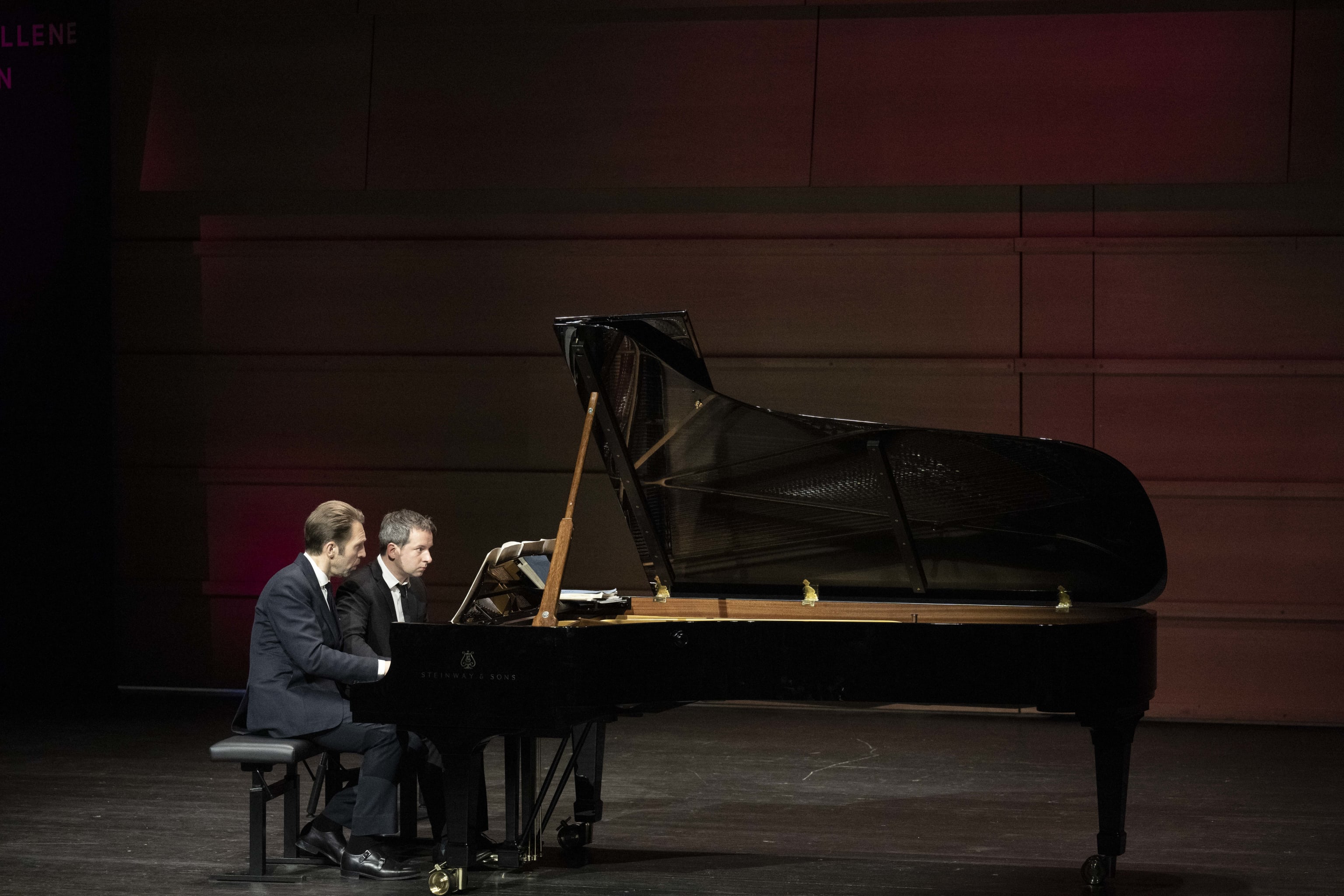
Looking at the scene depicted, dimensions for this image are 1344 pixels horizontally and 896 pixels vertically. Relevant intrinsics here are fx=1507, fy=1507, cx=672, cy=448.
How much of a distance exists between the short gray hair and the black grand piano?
0.24m

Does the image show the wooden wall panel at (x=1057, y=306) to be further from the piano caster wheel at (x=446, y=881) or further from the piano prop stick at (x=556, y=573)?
the piano caster wheel at (x=446, y=881)

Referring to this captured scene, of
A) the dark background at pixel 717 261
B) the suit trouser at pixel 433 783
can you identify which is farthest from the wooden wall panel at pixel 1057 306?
the suit trouser at pixel 433 783

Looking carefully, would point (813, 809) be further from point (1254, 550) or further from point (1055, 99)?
point (1055, 99)

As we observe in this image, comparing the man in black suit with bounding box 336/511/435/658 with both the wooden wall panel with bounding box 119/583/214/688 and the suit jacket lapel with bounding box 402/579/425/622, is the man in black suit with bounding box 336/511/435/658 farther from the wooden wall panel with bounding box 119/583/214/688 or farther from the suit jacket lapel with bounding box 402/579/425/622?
the wooden wall panel with bounding box 119/583/214/688

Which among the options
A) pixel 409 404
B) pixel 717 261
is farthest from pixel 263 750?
pixel 717 261

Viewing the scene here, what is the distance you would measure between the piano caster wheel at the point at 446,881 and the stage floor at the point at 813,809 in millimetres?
92

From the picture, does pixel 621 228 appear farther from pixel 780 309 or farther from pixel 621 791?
pixel 621 791

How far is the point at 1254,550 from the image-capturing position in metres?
6.50

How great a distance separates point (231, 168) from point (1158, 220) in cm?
430

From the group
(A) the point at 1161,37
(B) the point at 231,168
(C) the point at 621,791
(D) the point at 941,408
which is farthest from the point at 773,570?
(B) the point at 231,168

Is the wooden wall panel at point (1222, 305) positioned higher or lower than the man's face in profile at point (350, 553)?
higher

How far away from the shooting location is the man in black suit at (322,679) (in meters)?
3.90

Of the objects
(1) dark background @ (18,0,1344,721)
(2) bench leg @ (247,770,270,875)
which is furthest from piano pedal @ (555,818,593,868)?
(1) dark background @ (18,0,1344,721)

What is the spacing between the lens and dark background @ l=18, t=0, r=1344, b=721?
21.3 feet
